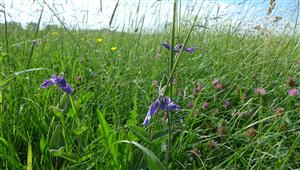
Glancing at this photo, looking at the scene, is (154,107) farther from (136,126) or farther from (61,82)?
(61,82)

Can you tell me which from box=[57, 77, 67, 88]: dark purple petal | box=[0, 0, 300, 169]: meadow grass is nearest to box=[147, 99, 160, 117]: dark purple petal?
box=[0, 0, 300, 169]: meadow grass

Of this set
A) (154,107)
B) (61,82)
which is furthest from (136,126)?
(61,82)

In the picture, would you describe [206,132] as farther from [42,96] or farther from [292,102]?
[42,96]

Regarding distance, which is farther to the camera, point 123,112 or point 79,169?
point 123,112

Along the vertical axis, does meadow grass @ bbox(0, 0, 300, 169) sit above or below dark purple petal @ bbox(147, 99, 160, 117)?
below

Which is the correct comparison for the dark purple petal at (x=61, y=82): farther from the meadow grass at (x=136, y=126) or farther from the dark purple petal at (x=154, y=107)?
the dark purple petal at (x=154, y=107)

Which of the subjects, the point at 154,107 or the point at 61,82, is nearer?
the point at 154,107

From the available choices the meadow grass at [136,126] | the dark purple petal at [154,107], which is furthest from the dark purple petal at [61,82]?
the dark purple petal at [154,107]

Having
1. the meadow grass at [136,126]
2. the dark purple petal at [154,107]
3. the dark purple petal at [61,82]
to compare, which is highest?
the dark purple petal at [61,82]

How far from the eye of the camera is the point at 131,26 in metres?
2.26

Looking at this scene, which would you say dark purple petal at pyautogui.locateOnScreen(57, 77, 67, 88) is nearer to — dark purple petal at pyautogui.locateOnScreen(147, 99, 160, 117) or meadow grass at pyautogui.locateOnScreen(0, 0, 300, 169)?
meadow grass at pyautogui.locateOnScreen(0, 0, 300, 169)

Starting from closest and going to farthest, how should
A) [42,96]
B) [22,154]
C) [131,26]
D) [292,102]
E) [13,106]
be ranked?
[22,154] < [13,106] < [42,96] < [292,102] < [131,26]

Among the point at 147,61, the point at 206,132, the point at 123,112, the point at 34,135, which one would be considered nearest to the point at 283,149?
the point at 206,132

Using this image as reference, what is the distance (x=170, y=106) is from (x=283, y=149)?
0.54m
